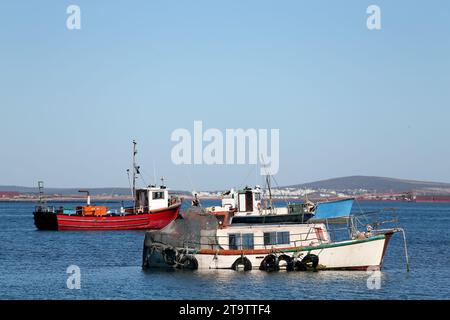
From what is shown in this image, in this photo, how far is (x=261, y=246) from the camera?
46125 millimetres

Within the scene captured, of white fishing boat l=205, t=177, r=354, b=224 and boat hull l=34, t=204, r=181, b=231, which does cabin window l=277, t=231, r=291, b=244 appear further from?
boat hull l=34, t=204, r=181, b=231

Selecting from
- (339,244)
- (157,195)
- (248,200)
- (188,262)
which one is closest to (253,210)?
(248,200)

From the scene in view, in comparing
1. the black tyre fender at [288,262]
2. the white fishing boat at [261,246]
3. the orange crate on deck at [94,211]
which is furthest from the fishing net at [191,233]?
the orange crate on deck at [94,211]

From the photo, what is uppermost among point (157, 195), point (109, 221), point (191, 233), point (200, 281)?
point (157, 195)

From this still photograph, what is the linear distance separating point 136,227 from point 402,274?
154ft

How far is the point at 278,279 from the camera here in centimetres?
A: 4247

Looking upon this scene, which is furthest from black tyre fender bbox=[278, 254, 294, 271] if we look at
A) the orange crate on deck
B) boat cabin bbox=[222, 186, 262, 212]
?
the orange crate on deck

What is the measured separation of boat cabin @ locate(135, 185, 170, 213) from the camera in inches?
3396

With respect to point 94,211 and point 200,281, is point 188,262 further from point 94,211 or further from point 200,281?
point 94,211

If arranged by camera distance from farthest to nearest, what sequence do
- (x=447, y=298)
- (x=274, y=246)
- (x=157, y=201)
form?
(x=157, y=201) → (x=274, y=246) → (x=447, y=298)

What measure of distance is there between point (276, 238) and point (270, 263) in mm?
1738
